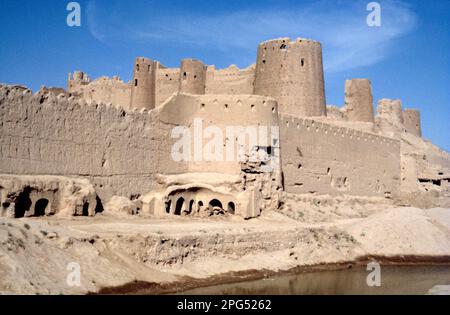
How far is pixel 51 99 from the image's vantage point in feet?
80.2

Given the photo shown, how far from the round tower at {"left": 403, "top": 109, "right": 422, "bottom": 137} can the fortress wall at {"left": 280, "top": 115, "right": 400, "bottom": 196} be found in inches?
561

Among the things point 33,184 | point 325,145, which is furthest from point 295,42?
point 33,184

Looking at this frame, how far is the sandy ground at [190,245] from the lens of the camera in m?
16.8

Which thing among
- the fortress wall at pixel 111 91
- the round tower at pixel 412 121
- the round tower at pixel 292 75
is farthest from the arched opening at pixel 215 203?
the round tower at pixel 412 121

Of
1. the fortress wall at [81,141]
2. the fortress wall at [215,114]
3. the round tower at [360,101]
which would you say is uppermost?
the round tower at [360,101]

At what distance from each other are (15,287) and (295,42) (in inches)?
1004

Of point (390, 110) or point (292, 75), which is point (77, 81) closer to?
point (292, 75)

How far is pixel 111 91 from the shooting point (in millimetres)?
42250

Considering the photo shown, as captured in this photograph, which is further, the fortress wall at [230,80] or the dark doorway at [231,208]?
the fortress wall at [230,80]

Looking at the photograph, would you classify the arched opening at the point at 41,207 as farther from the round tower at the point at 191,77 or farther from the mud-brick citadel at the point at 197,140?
the round tower at the point at 191,77

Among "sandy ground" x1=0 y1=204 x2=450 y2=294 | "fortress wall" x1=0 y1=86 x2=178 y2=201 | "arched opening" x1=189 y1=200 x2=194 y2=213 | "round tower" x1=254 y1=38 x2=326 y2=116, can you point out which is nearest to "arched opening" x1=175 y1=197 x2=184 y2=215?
"arched opening" x1=189 y1=200 x2=194 y2=213

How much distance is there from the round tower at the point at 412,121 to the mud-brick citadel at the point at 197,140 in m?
9.30

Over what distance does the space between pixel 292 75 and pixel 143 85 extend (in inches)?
347
